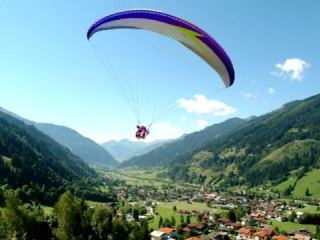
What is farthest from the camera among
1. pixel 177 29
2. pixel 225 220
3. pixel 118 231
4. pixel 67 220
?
pixel 225 220

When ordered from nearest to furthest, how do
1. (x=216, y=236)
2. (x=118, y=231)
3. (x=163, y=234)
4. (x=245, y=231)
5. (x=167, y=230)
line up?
(x=118, y=231) → (x=163, y=234) → (x=216, y=236) → (x=167, y=230) → (x=245, y=231)

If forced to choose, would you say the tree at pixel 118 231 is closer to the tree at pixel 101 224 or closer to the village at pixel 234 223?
the tree at pixel 101 224

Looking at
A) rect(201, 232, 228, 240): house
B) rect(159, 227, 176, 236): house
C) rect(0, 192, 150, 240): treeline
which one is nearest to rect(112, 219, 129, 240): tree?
rect(0, 192, 150, 240): treeline

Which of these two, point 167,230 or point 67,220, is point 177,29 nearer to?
point 67,220

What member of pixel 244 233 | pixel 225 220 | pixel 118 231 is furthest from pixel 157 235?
pixel 118 231

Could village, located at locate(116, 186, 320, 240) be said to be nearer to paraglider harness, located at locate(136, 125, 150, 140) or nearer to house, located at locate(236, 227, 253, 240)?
house, located at locate(236, 227, 253, 240)

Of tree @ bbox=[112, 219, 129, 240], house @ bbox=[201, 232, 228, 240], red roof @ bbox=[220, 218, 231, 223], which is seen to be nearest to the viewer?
tree @ bbox=[112, 219, 129, 240]
